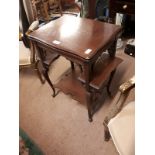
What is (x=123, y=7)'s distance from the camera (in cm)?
195

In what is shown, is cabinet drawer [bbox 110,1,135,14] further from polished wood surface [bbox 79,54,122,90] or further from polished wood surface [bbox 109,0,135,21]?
polished wood surface [bbox 79,54,122,90]

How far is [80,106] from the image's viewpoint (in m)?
1.73

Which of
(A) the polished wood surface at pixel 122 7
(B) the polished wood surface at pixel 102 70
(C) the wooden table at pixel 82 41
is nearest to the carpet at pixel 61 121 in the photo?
(C) the wooden table at pixel 82 41

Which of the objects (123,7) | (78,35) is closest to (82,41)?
(78,35)

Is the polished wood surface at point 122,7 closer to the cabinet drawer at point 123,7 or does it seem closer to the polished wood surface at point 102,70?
the cabinet drawer at point 123,7

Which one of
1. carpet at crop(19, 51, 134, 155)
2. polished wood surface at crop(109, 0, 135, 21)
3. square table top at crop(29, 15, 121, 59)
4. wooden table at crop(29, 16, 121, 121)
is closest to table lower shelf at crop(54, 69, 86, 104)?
wooden table at crop(29, 16, 121, 121)

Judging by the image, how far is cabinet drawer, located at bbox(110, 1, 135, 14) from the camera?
1.89m

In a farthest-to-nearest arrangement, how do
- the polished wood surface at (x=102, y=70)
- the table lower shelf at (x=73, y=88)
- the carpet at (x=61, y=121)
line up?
the table lower shelf at (x=73, y=88) → the carpet at (x=61, y=121) → the polished wood surface at (x=102, y=70)

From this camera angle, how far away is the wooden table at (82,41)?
1.16 meters

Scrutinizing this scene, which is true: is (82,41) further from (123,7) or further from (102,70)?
(123,7)
